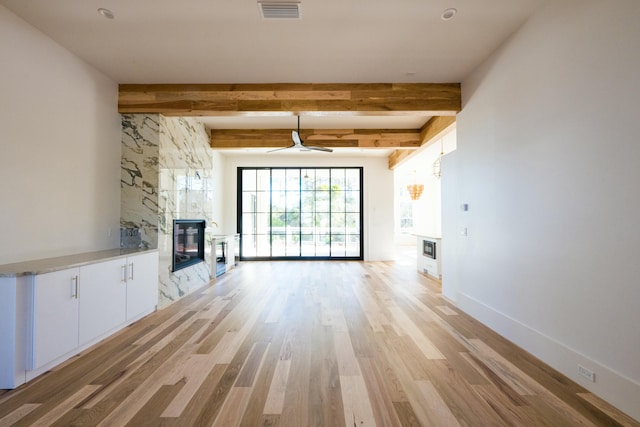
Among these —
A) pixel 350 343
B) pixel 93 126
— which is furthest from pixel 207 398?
pixel 93 126

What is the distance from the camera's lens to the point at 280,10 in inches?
98.7

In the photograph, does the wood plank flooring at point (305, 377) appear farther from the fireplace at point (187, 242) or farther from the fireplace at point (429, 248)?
the fireplace at point (429, 248)

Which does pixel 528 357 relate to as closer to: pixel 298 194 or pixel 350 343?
pixel 350 343

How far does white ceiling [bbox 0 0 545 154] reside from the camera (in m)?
2.50

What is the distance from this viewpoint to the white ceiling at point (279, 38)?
2502mm

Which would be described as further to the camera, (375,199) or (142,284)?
(375,199)

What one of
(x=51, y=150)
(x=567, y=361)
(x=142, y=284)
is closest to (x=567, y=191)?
(x=567, y=361)

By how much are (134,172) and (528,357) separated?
16.1ft

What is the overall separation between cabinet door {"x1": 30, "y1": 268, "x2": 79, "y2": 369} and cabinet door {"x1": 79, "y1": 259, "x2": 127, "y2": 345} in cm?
8

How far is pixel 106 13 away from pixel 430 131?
4853 mm

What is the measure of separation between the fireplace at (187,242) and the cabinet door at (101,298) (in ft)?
3.91

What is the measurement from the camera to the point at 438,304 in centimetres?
413

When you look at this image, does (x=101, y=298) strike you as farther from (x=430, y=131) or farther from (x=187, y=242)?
(x=430, y=131)

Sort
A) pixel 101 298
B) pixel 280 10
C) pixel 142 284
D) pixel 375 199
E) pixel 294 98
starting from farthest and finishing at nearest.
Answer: pixel 375 199 < pixel 294 98 < pixel 142 284 < pixel 101 298 < pixel 280 10
